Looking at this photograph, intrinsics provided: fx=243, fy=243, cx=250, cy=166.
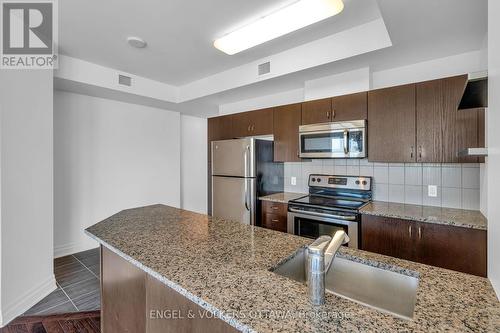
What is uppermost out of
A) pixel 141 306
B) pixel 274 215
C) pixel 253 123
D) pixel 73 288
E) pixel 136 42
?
pixel 136 42

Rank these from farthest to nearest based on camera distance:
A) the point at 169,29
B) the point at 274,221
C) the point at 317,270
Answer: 1. the point at 274,221
2. the point at 169,29
3. the point at 317,270

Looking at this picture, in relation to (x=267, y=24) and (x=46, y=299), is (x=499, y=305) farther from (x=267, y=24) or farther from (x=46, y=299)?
(x=46, y=299)

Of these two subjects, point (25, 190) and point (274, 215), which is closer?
point (25, 190)

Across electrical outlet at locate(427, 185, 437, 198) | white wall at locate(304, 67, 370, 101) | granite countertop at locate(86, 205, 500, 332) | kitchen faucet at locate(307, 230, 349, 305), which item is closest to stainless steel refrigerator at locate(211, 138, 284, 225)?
white wall at locate(304, 67, 370, 101)

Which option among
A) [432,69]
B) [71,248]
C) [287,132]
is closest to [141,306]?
[287,132]

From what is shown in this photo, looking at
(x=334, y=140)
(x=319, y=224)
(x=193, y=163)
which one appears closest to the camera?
(x=319, y=224)

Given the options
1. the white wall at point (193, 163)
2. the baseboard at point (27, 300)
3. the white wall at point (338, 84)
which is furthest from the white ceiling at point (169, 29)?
the baseboard at point (27, 300)

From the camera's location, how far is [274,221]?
3.06m

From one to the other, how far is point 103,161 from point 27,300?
6.67ft

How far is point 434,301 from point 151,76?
387cm

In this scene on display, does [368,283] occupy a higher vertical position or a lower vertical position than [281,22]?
lower

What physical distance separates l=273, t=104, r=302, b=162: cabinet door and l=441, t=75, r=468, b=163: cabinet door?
4.75 feet

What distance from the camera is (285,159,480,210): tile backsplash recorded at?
2.31 m

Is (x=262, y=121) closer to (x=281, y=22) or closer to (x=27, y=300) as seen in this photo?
(x=281, y=22)
